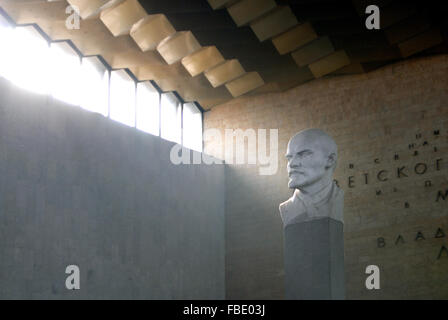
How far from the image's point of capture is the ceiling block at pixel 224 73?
808 inches

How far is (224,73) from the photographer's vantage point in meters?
20.8

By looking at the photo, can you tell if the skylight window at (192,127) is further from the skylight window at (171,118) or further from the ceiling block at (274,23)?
the ceiling block at (274,23)

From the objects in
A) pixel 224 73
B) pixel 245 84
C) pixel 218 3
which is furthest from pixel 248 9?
pixel 245 84

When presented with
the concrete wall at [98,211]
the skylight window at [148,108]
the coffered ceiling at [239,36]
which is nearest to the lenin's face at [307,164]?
the coffered ceiling at [239,36]

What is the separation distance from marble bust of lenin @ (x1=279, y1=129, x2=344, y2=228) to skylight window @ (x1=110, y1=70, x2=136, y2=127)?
7.81m

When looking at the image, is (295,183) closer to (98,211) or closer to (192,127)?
(98,211)

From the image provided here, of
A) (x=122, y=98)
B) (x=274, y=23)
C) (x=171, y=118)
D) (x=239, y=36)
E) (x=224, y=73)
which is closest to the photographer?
(x=274, y=23)

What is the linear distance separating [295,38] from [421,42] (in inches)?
118

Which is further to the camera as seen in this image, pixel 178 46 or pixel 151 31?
pixel 178 46

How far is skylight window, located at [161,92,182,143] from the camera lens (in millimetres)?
21391

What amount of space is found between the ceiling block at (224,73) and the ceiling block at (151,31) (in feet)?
7.73

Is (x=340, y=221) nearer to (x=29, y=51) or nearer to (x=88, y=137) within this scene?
(x=88, y=137)

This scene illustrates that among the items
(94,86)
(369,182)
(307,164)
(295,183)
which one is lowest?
(295,183)

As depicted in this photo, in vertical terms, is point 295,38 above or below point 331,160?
above
